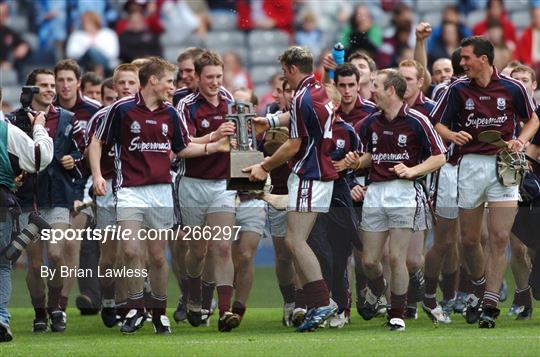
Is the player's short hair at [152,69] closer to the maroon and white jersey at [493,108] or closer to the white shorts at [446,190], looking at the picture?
the maroon and white jersey at [493,108]

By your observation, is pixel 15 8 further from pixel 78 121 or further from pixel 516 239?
pixel 516 239

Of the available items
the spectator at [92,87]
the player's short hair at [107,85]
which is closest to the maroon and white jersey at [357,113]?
the player's short hair at [107,85]

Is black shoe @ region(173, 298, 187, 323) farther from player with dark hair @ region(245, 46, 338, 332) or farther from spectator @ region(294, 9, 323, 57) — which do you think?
spectator @ region(294, 9, 323, 57)

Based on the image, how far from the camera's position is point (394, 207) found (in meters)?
11.3

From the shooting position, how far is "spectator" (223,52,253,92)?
20.6m

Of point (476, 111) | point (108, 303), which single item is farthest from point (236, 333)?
point (476, 111)

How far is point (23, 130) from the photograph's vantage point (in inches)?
450

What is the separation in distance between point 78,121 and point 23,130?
1.68 m

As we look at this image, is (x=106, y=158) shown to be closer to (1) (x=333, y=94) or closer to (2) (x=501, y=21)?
(1) (x=333, y=94)

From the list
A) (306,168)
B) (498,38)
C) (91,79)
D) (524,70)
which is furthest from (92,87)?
(498,38)

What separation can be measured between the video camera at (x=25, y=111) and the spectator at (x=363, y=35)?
30.2 ft

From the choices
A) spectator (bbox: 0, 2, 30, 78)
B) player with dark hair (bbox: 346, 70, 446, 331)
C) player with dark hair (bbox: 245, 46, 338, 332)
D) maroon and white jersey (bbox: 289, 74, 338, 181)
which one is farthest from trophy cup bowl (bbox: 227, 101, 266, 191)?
spectator (bbox: 0, 2, 30, 78)

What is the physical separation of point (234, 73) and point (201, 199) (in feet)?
29.8

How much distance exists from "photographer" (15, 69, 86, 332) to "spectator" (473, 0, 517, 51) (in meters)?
10.1
